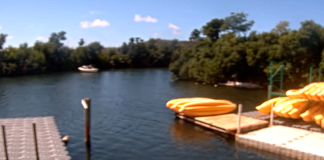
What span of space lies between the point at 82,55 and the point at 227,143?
7263cm

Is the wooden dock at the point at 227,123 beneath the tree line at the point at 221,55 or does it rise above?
beneath

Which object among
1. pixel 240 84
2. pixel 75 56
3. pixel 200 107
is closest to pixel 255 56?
pixel 240 84

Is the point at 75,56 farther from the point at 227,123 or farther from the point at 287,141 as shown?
the point at 287,141

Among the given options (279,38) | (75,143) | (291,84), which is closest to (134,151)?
(75,143)

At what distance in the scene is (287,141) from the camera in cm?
1570

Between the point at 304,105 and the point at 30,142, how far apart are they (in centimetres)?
1413

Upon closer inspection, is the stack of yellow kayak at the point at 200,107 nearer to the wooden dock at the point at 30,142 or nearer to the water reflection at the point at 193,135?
the water reflection at the point at 193,135

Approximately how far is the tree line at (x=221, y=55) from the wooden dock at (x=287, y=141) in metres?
20.8

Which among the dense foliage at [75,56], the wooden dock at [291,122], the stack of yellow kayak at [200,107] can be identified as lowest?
the wooden dock at [291,122]

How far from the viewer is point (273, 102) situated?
67.3ft

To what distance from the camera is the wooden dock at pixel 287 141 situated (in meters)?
14.2

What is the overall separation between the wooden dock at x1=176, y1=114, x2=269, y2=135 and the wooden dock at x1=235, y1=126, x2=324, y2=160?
44 cm

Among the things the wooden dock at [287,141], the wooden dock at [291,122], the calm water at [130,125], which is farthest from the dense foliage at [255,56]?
the wooden dock at [287,141]

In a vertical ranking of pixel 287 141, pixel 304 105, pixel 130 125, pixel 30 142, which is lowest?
pixel 130 125
